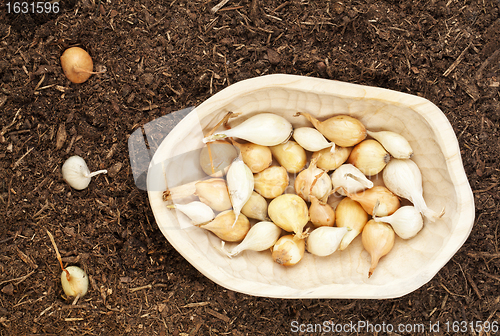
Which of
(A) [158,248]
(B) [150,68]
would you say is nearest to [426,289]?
(A) [158,248]

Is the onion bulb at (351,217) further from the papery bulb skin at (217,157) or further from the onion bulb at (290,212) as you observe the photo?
the papery bulb skin at (217,157)

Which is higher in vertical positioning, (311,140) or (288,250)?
(311,140)

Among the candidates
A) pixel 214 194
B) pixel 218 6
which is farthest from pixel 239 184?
pixel 218 6

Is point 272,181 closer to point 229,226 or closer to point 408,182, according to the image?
point 229,226

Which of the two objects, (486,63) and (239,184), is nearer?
(239,184)

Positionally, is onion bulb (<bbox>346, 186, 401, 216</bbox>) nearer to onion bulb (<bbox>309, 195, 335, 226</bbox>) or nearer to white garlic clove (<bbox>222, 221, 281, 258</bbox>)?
onion bulb (<bbox>309, 195, 335, 226</bbox>)

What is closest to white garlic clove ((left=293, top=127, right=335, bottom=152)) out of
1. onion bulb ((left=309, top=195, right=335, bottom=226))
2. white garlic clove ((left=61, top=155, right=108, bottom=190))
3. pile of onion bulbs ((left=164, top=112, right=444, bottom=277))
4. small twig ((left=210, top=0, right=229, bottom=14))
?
pile of onion bulbs ((left=164, top=112, right=444, bottom=277))
